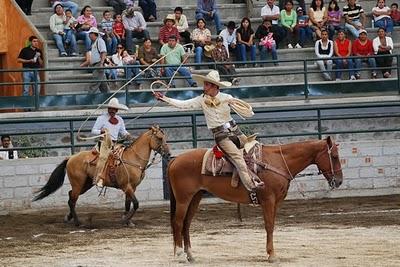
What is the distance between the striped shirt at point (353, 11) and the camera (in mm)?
28750

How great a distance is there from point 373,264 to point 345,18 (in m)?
14.5

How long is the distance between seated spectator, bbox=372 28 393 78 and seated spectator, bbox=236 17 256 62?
2.63 m

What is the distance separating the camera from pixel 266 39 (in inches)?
1086

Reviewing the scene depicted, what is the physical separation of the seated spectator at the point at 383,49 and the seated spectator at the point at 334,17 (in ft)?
3.92

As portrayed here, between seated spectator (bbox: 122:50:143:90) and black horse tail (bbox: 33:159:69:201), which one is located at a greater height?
seated spectator (bbox: 122:50:143:90)

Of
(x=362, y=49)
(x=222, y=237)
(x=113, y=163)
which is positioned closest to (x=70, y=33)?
(x=362, y=49)

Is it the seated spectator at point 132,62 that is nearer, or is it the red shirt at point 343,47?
the seated spectator at point 132,62

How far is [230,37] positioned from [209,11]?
137 centimetres

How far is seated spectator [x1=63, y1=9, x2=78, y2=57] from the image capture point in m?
27.1

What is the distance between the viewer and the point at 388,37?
91.0 feet

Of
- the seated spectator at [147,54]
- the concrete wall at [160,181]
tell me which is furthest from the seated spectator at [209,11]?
the concrete wall at [160,181]

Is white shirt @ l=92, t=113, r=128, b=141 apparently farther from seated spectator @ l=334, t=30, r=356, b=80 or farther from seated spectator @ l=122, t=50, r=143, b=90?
seated spectator @ l=334, t=30, r=356, b=80

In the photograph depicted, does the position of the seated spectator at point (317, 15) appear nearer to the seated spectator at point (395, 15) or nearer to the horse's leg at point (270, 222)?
the seated spectator at point (395, 15)

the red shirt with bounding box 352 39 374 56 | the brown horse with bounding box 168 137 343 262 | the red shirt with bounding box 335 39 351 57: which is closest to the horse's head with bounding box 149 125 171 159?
the brown horse with bounding box 168 137 343 262
